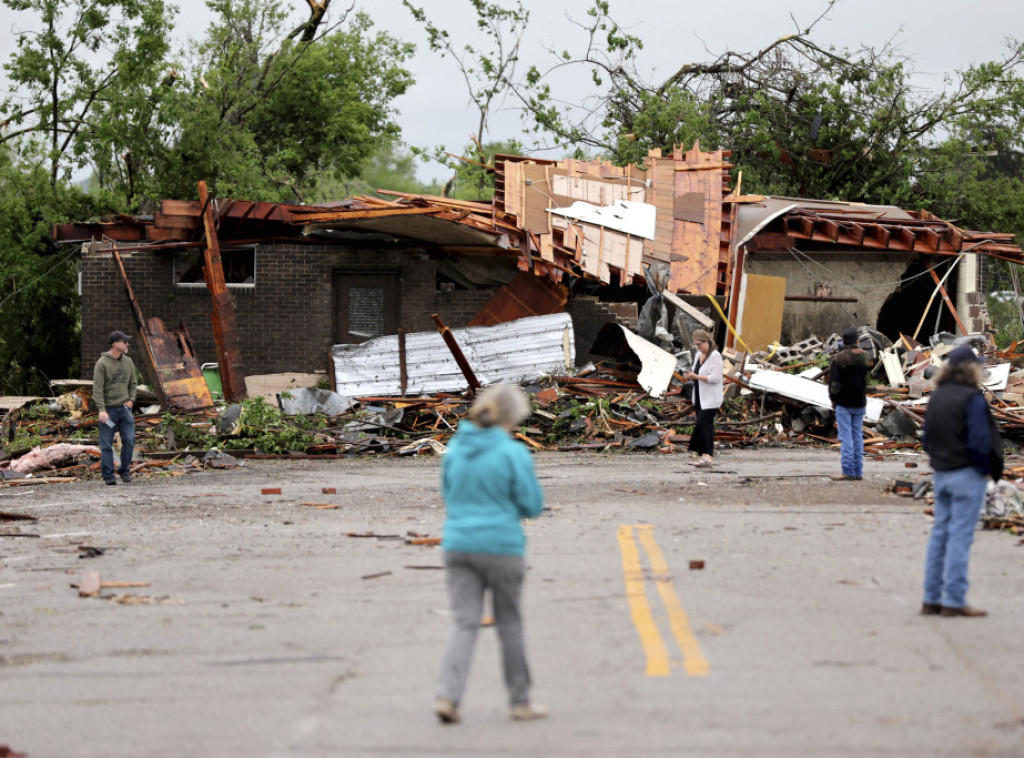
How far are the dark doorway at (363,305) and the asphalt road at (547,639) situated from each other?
11.9 m

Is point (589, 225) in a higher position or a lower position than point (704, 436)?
higher

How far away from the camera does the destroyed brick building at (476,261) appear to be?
22.4 m

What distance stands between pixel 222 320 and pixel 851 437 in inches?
464

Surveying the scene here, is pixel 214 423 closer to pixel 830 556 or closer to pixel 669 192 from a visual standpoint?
pixel 669 192

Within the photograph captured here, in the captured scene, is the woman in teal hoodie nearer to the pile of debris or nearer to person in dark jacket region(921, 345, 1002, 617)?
person in dark jacket region(921, 345, 1002, 617)


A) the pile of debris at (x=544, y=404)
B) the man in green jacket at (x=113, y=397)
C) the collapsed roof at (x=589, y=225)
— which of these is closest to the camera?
the man in green jacket at (x=113, y=397)

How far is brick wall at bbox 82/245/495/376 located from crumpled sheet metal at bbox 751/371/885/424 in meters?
6.45

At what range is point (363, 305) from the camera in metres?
23.5

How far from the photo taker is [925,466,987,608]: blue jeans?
23.0 ft

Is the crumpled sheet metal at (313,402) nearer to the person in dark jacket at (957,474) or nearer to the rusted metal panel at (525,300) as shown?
the rusted metal panel at (525,300)

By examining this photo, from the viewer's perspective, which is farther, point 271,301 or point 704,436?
point 271,301

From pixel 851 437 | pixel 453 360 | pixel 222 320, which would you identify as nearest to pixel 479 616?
pixel 851 437

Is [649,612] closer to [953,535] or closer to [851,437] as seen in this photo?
[953,535]

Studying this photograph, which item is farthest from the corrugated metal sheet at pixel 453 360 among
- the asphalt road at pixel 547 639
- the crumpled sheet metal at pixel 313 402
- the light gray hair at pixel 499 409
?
the light gray hair at pixel 499 409
